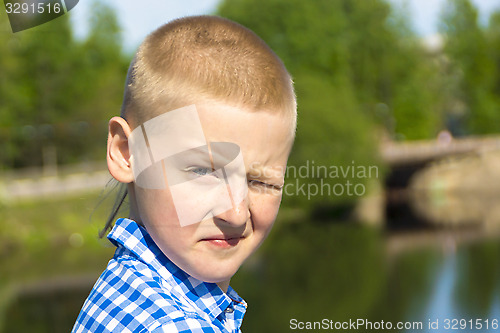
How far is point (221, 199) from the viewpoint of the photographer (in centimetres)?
78

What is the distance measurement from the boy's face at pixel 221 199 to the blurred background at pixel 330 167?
0.20 meters

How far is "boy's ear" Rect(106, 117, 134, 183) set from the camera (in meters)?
0.84

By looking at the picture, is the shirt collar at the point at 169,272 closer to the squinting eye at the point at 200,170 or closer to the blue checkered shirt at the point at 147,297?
the blue checkered shirt at the point at 147,297

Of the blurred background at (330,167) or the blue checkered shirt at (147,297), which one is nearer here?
the blue checkered shirt at (147,297)

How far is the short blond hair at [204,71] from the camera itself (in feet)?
2.56

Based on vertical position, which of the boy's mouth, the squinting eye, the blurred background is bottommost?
the boy's mouth

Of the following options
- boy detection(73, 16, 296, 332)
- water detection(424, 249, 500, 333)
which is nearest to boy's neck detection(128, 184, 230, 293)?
boy detection(73, 16, 296, 332)

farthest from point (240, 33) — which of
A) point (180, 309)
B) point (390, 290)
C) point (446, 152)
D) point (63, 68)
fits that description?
point (446, 152)

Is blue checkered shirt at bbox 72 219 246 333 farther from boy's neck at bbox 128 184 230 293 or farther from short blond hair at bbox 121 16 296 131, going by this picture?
short blond hair at bbox 121 16 296 131

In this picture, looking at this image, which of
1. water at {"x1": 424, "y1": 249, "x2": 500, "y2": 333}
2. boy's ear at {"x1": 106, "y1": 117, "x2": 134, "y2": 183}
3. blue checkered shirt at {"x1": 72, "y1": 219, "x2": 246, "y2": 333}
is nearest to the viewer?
blue checkered shirt at {"x1": 72, "y1": 219, "x2": 246, "y2": 333}

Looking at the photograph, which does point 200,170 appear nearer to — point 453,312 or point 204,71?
point 204,71

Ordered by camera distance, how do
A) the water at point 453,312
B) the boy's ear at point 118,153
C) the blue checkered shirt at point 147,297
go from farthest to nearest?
the water at point 453,312
the boy's ear at point 118,153
the blue checkered shirt at point 147,297

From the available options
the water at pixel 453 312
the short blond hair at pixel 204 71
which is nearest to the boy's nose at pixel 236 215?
the short blond hair at pixel 204 71

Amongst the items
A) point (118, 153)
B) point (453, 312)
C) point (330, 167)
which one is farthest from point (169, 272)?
point (330, 167)
